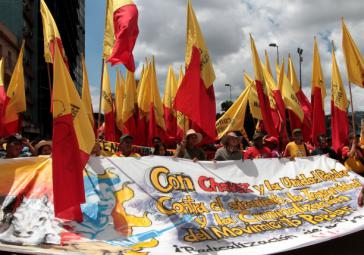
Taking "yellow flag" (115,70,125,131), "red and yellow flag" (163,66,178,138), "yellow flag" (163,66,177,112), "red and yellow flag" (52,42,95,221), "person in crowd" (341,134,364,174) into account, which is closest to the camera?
"red and yellow flag" (52,42,95,221)

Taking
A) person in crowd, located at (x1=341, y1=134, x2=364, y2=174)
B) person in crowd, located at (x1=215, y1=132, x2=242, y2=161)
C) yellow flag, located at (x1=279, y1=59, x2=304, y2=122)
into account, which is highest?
yellow flag, located at (x1=279, y1=59, x2=304, y2=122)

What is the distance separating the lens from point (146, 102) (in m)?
→ 13.1

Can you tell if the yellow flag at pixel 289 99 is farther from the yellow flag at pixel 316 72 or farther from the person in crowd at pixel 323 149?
the person in crowd at pixel 323 149

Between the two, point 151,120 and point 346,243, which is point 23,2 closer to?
point 151,120

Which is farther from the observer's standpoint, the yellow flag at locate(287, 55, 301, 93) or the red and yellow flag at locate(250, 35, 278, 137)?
the yellow flag at locate(287, 55, 301, 93)

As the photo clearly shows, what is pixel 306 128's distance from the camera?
1175 cm

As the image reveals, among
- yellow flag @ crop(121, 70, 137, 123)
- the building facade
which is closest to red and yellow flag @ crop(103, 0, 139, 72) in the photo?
yellow flag @ crop(121, 70, 137, 123)

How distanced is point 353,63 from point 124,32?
4355 mm

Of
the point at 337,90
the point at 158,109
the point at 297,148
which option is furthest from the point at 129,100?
the point at 297,148

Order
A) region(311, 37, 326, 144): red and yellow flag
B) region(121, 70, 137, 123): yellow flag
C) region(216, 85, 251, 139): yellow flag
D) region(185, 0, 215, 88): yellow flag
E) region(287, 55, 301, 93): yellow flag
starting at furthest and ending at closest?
1. region(287, 55, 301, 93): yellow flag
2. region(121, 70, 137, 123): yellow flag
3. region(311, 37, 326, 144): red and yellow flag
4. region(216, 85, 251, 139): yellow flag
5. region(185, 0, 215, 88): yellow flag

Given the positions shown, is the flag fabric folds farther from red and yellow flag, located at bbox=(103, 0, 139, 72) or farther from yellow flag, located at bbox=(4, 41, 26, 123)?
red and yellow flag, located at bbox=(103, 0, 139, 72)

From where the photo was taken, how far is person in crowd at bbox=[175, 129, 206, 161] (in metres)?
6.74

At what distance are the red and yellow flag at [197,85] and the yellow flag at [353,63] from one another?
273 cm

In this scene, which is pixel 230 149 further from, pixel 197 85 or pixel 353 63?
pixel 353 63
